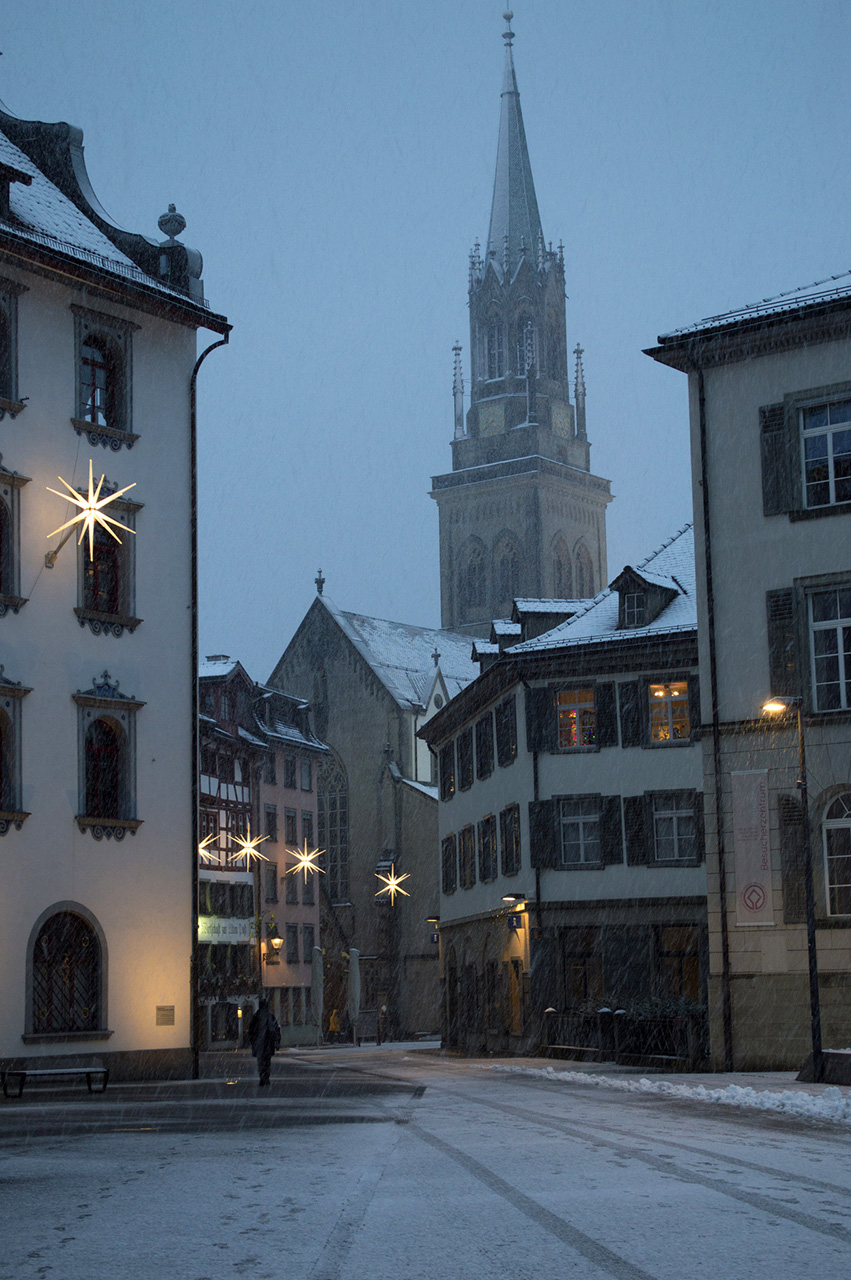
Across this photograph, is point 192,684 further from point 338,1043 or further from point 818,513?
point 338,1043

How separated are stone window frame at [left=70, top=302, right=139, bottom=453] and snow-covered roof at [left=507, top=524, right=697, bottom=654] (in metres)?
13.9

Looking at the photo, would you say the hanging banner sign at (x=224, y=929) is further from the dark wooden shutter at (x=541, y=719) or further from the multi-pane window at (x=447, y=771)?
the dark wooden shutter at (x=541, y=719)

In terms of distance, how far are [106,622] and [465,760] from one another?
23.8 m

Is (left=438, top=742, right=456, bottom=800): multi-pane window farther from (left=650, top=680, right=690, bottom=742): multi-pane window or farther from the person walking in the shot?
the person walking

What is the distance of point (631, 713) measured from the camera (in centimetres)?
4106

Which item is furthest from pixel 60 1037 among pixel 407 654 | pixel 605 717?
pixel 407 654

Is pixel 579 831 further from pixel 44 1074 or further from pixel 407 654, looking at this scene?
pixel 407 654

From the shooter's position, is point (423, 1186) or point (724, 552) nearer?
point (423, 1186)

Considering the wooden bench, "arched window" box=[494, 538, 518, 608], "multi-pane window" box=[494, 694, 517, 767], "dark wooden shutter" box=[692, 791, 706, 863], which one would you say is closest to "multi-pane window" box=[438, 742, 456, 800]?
"multi-pane window" box=[494, 694, 517, 767]

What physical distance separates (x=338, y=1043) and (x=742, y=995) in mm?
41141

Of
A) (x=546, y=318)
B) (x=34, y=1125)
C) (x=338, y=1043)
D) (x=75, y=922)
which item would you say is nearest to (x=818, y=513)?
(x=75, y=922)

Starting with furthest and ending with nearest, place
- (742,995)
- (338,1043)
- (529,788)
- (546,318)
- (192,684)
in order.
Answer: (546,318) < (338,1043) < (529,788) < (192,684) < (742,995)

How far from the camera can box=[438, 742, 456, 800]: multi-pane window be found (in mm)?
55594

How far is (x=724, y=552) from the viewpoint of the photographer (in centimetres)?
3075
